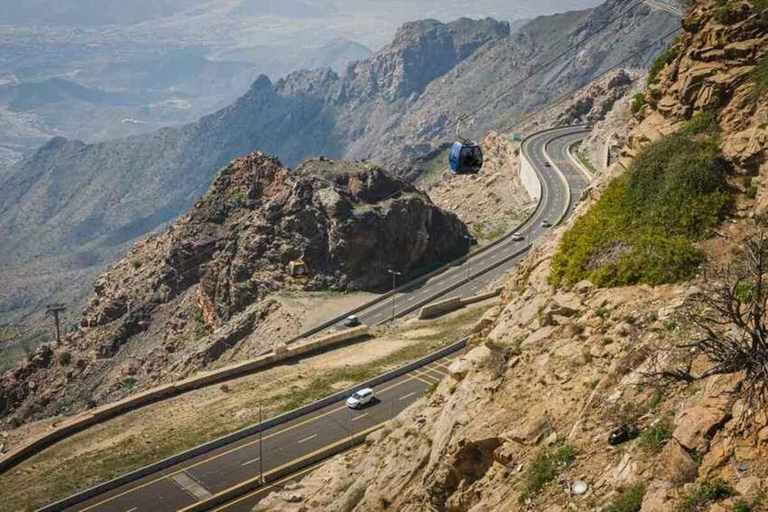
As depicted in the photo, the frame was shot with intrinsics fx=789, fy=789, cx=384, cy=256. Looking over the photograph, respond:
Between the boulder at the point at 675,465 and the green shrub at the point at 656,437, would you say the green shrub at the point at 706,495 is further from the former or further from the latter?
the green shrub at the point at 656,437

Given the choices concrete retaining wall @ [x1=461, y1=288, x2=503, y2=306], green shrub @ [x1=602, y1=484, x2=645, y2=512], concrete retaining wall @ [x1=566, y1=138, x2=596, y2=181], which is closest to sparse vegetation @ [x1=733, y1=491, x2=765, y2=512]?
green shrub @ [x1=602, y1=484, x2=645, y2=512]

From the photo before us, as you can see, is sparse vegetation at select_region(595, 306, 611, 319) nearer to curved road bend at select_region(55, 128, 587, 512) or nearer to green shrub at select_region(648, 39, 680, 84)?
green shrub at select_region(648, 39, 680, 84)

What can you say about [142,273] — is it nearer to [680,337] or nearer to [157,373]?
[157,373]

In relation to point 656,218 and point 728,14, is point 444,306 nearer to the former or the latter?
point 728,14

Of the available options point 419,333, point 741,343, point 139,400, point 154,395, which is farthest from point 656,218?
point 419,333

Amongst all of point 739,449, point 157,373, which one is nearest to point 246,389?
point 157,373
